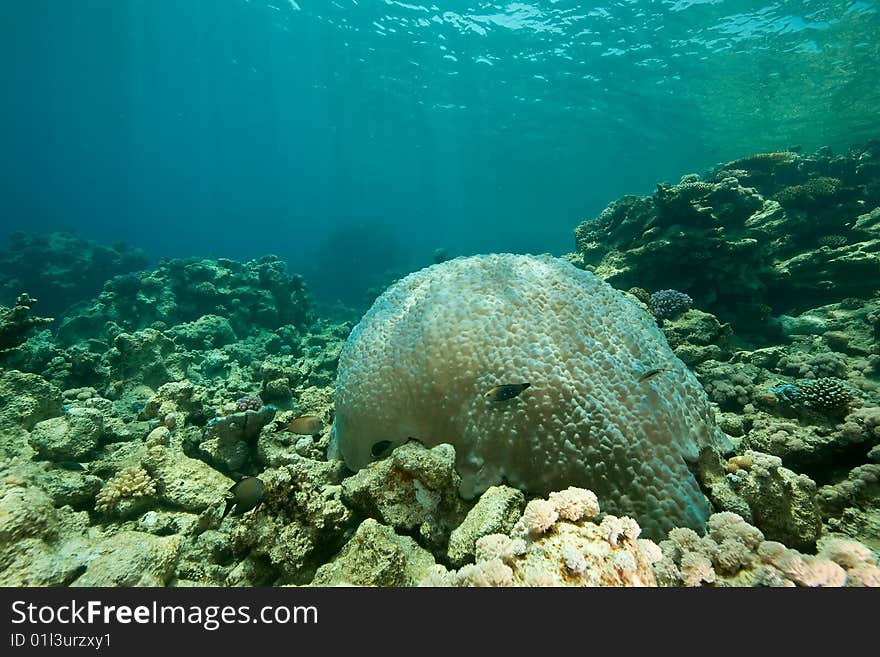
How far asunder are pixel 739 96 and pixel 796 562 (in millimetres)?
35031

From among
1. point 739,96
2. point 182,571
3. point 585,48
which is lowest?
point 182,571

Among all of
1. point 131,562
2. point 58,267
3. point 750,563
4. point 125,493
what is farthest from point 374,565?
point 58,267

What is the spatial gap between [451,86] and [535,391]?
36.7 m

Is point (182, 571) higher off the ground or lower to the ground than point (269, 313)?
lower

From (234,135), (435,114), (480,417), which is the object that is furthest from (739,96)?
(234,135)

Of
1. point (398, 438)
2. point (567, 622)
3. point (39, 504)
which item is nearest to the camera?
point (567, 622)

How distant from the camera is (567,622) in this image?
1650 mm

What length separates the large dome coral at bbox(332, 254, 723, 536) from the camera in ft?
8.88

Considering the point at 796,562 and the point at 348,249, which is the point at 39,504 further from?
the point at 348,249

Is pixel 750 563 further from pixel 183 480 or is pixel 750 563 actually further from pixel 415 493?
pixel 183 480

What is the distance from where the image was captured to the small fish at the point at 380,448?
3189 mm

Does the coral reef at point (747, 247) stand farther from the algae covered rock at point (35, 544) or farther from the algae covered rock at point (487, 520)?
the algae covered rock at point (35, 544)

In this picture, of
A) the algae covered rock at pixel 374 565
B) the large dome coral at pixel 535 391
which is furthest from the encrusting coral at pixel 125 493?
the algae covered rock at pixel 374 565

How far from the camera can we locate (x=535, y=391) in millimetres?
2883
